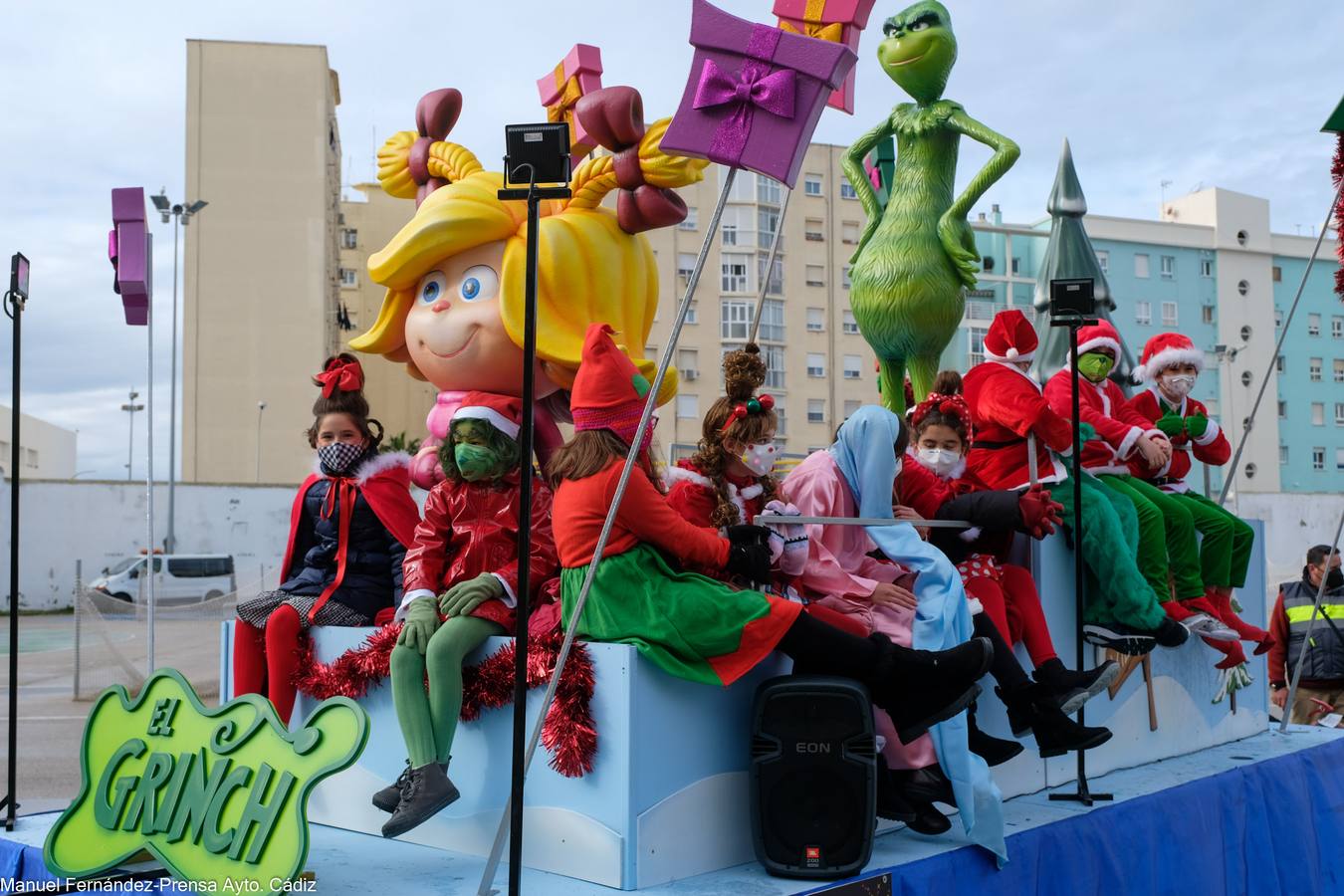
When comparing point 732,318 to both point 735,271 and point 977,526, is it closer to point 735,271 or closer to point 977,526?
point 735,271

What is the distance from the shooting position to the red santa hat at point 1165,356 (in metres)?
6.34

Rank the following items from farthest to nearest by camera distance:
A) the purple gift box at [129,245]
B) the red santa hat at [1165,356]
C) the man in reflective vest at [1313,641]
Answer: the man in reflective vest at [1313,641] → the red santa hat at [1165,356] → the purple gift box at [129,245]

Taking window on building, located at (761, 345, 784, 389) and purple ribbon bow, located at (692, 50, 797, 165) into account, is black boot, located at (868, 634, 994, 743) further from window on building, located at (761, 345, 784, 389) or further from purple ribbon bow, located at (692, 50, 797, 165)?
window on building, located at (761, 345, 784, 389)

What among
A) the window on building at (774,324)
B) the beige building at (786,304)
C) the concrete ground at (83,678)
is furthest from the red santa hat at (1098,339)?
the window on building at (774,324)

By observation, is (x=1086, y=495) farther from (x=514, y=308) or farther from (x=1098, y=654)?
(x=514, y=308)

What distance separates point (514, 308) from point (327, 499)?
1.01 meters

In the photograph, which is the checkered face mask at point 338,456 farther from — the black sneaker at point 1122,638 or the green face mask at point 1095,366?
the green face mask at point 1095,366

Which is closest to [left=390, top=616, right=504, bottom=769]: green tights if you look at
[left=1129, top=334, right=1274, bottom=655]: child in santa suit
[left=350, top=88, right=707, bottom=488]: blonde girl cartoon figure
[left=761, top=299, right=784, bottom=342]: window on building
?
[left=350, top=88, right=707, bottom=488]: blonde girl cartoon figure

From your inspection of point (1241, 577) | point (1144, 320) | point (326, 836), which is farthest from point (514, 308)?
point (1144, 320)

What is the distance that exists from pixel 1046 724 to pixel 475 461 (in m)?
2.17

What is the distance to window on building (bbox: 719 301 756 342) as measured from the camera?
35.4 meters

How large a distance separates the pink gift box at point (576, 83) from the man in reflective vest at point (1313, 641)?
522 centimetres

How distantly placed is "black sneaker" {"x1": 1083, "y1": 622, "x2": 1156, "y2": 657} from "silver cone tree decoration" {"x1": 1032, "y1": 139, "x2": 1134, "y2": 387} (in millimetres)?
4013

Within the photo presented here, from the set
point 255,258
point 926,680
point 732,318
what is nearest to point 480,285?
point 926,680
